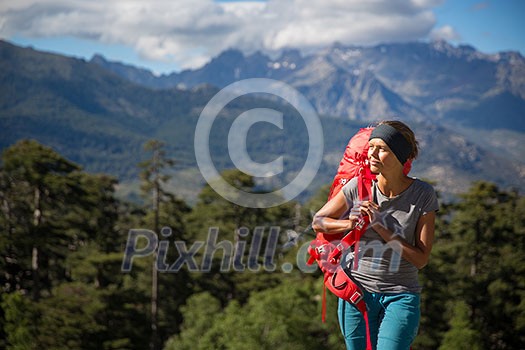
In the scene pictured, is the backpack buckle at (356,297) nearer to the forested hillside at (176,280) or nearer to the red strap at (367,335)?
the red strap at (367,335)

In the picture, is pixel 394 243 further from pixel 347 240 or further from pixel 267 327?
pixel 267 327

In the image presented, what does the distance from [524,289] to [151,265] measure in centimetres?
1944

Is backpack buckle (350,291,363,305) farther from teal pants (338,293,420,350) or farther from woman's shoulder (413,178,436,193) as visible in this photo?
woman's shoulder (413,178,436,193)

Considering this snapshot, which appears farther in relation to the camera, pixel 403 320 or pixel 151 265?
pixel 151 265

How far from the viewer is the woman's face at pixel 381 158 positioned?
11.9ft

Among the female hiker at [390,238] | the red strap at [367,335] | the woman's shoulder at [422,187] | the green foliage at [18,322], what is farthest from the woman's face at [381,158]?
the green foliage at [18,322]

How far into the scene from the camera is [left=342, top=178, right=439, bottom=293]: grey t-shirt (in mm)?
3605

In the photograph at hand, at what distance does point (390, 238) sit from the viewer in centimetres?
354

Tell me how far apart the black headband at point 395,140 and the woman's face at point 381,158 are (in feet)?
0.08

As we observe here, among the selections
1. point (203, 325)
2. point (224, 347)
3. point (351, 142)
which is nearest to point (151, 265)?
point (203, 325)

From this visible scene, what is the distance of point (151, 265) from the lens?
31.1m

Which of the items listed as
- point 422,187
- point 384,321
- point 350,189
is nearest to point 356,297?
point 384,321

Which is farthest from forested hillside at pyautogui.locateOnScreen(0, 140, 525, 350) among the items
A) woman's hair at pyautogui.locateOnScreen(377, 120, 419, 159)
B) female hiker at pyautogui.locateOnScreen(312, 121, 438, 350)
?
woman's hair at pyautogui.locateOnScreen(377, 120, 419, 159)

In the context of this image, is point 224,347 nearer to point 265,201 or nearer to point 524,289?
point 524,289
